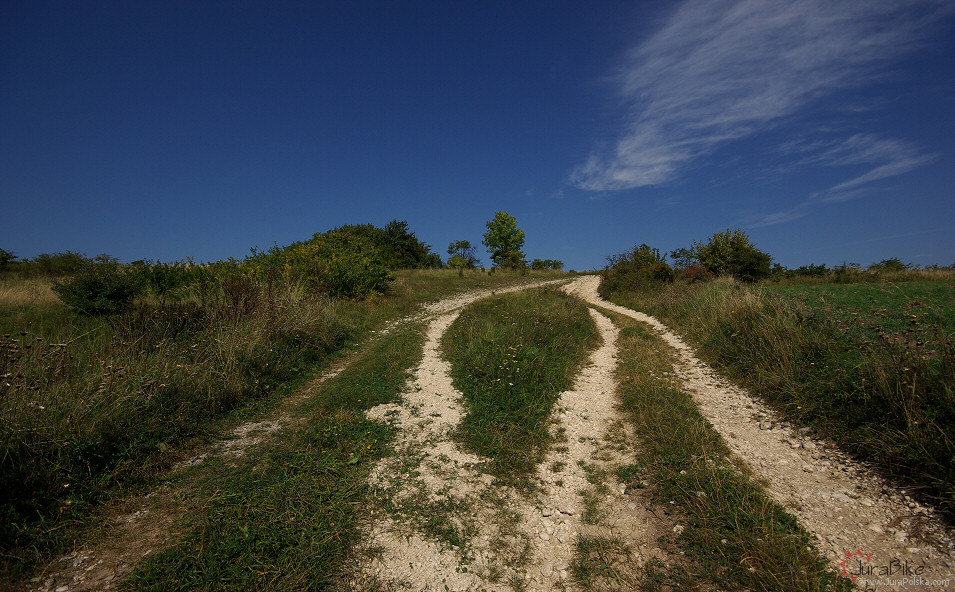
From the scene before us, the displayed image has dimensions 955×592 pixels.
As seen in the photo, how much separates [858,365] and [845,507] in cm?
244

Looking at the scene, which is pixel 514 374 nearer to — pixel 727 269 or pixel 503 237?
pixel 727 269

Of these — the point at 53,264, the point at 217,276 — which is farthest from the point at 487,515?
the point at 53,264

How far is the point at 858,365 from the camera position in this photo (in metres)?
4.96

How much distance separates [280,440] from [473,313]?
8846 mm

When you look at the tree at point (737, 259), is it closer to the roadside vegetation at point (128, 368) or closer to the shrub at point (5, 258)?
the roadside vegetation at point (128, 368)

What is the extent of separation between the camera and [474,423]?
5621 millimetres

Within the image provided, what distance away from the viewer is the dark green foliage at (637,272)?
20141mm

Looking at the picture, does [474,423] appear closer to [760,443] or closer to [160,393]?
[760,443]

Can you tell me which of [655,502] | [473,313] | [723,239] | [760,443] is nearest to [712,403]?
[760,443]

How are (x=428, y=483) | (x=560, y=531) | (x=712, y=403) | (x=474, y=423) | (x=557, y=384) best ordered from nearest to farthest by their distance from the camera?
(x=560, y=531) → (x=428, y=483) → (x=474, y=423) → (x=712, y=403) → (x=557, y=384)

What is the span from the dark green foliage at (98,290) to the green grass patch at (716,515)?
13295 millimetres

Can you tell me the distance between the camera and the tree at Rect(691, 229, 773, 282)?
20.2 metres

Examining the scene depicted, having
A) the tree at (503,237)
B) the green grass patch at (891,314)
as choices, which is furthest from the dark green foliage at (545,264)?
the green grass patch at (891,314)

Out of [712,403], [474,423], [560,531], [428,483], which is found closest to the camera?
[560,531]
